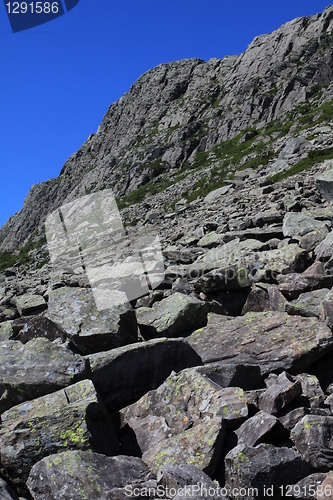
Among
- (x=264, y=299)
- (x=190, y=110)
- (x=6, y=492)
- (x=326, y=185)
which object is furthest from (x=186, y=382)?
(x=190, y=110)

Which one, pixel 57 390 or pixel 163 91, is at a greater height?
pixel 163 91

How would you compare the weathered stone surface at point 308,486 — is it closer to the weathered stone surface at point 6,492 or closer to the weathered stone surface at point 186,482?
the weathered stone surface at point 186,482

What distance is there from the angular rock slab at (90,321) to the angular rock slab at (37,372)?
112 centimetres

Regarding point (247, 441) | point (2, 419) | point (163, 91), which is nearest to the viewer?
point (247, 441)

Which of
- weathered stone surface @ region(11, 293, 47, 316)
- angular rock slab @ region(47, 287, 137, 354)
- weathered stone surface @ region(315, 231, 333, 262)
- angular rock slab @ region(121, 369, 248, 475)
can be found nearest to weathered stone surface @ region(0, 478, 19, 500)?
angular rock slab @ region(121, 369, 248, 475)

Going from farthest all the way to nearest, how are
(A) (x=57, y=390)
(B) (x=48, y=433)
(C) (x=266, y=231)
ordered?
1. (C) (x=266, y=231)
2. (A) (x=57, y=390)
3. (B) (x=48, y=433)

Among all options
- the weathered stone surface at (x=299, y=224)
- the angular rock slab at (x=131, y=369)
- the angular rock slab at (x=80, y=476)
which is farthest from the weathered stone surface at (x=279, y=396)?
the weathered stone surface at (x=299, y=224)

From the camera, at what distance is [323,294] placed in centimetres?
973

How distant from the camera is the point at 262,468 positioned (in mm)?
4891

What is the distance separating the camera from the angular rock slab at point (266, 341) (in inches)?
313

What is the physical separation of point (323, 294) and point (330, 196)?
1235 cm

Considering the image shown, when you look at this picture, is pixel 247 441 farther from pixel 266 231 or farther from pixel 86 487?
pixel 266 231

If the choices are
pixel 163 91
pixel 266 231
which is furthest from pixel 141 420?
pixel 163 91

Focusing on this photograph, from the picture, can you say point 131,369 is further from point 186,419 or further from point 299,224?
point 299,224
